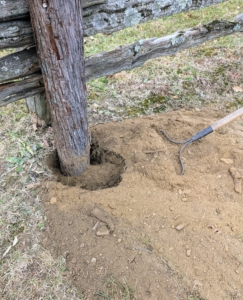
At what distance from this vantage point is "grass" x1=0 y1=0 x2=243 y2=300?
208 cm

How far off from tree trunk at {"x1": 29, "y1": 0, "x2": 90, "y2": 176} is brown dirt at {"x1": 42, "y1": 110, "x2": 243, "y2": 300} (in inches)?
13.7

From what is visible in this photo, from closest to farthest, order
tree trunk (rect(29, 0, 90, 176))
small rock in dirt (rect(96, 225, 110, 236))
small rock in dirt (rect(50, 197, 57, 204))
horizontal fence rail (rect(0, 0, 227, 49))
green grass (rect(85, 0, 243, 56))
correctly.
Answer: tree trunk (rect(29, 0, 90, 176)) → horizontal fence rail (rect(0, 0, 227, 49)) → small rock in dirt (rect(96, 225, 110, 236)) → small rock in dirt (rect(50, 197, 57, 204)) → green grass (rect(85, 0, 243, 56))

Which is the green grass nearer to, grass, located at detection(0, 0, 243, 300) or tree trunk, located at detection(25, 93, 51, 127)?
grass, located at detection(0, 0, 243, 300)

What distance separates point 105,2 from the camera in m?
2.28

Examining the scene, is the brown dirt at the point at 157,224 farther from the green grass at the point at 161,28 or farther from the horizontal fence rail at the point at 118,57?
the green grass at the point at 161,28

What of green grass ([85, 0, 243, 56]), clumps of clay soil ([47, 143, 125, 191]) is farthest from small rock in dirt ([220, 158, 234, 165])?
green grass ([85, 0, 243, 56])

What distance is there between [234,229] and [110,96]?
2079 millimetres

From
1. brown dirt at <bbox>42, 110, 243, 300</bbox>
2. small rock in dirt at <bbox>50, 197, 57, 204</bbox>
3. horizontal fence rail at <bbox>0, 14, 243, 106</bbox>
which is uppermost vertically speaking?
horizontal fence rail at <bbox>0, 14, 243, 106</bbox>

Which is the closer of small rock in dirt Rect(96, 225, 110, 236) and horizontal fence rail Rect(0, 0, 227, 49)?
horizontal fence rail Rect(0, 0, 227, 49)

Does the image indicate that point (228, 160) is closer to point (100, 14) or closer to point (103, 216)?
point (103, 216)

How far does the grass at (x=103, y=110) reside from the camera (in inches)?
81.7

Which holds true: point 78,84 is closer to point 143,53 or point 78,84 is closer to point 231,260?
point 143,53

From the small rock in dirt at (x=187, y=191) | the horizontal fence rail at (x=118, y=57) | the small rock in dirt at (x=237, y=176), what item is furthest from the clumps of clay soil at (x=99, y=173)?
the small rock in dirt at (x=237, y=176)

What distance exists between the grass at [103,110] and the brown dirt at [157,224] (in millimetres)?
100
